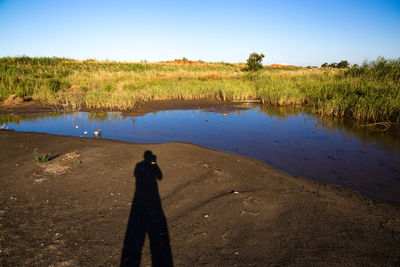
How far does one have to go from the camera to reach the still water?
15.1 ft

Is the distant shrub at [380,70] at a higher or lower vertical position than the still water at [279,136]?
higher

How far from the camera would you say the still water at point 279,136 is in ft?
15.1

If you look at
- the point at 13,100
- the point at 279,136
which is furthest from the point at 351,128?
the point at 13,100

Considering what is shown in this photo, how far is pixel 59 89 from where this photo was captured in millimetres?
15539

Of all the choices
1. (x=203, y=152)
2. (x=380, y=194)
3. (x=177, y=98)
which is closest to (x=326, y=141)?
(x=380, y=194)

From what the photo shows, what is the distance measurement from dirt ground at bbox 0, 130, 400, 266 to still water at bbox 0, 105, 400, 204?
93 cm

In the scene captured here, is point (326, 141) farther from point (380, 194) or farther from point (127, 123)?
point (127, 123)

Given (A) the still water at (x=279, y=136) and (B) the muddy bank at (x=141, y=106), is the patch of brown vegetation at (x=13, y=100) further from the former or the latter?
(A) the still water at (x=279, y=136)

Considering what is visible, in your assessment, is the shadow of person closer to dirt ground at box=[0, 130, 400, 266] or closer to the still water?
dirt ground at box=[0, 130, 400, 266]

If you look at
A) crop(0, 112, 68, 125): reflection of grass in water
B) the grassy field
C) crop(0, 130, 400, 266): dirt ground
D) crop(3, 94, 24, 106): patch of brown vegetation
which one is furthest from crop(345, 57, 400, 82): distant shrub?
crop(3, 94, 24, 106): patch of brown vegetation

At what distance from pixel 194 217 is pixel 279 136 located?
16.2 ft

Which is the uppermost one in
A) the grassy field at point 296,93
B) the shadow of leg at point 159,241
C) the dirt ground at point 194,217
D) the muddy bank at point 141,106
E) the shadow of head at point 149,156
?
the grassy field at point 296,93

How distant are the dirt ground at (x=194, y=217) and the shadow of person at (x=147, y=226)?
0.8 inches

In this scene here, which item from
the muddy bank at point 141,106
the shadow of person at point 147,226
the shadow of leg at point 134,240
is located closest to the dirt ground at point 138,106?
the muddy bank at point 141,106
